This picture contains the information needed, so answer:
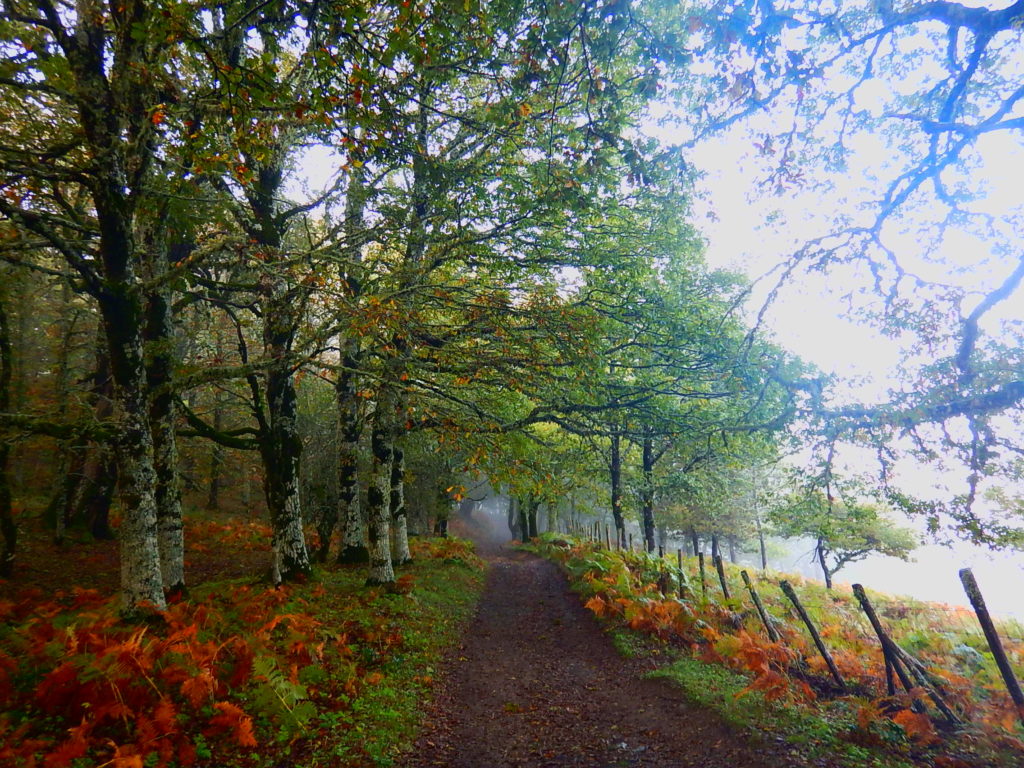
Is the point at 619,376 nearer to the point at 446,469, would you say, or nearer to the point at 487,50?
the point at 487,50

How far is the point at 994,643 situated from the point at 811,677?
8.84 ft

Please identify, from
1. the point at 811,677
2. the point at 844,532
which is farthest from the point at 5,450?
the point at 844,532

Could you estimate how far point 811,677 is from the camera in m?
7.60

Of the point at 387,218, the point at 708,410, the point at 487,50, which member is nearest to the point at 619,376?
the point at 708,410

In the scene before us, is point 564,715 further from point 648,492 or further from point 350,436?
point 648,492

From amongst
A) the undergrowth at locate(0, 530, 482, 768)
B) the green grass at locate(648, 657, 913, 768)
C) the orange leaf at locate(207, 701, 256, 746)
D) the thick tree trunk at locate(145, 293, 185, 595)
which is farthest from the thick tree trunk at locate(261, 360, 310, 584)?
the green grass at locate(648, 657, 913, 768)

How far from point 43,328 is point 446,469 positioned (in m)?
18.6

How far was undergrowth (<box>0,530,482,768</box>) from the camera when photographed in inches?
180

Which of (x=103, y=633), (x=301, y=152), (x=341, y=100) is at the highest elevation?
(x=301, y=152)

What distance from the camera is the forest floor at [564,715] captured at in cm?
586

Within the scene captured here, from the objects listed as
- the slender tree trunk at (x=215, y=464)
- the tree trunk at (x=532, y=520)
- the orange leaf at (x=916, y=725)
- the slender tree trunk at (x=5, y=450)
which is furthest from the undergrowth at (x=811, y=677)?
the tree trunk at (x=532, y=520)

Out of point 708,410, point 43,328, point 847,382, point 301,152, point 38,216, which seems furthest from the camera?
point 43,328

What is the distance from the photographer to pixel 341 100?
5.49 metres

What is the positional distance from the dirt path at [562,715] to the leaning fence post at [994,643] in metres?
2.72
